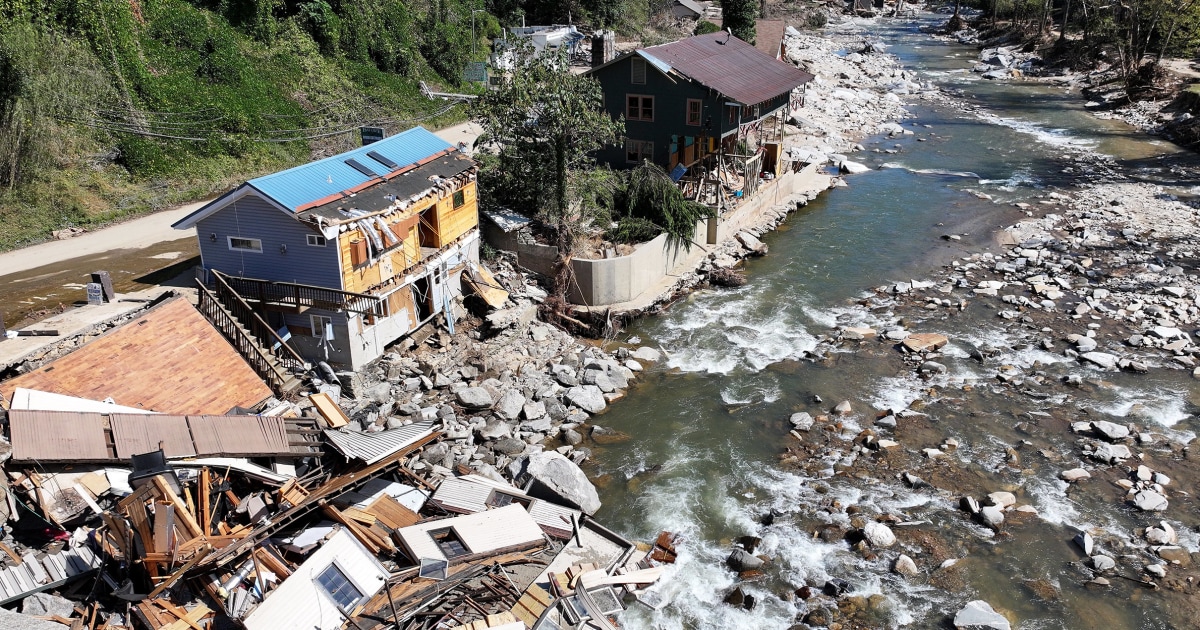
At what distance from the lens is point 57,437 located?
14117 mm

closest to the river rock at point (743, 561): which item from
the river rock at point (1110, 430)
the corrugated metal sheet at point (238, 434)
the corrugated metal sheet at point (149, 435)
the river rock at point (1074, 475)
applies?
the river rock at point (1074, 475)

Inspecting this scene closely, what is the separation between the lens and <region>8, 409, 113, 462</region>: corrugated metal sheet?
13672 mm

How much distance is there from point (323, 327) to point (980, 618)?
1543 cm

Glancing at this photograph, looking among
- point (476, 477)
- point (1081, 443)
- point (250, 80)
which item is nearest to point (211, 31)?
point (250, 80)

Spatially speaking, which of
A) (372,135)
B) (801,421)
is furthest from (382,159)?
(801,421)

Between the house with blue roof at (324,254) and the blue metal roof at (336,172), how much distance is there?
42mm

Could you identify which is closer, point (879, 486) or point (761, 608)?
point (761, 608)

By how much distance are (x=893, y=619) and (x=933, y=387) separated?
354 inches

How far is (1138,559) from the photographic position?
16.4 m

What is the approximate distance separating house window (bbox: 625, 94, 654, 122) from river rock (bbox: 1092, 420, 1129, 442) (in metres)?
19.4

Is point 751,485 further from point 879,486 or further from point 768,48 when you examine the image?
point 768,48

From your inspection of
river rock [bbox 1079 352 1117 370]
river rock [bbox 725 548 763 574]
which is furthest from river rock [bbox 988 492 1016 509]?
river rock [bbox 1079 352 1117 370]

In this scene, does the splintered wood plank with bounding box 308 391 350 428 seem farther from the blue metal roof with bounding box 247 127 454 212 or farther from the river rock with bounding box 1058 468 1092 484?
the river rock with bounding box 1058 468 1092 484

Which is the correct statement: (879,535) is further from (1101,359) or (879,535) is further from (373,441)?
(1101,359)
